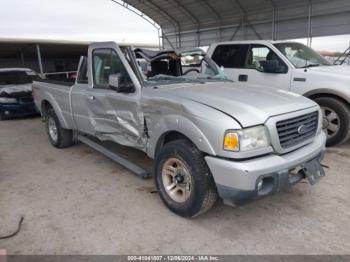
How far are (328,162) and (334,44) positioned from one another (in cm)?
781

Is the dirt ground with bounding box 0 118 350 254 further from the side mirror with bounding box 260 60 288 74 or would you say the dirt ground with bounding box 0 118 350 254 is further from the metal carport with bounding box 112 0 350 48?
the metal carport with bounding box 112 0 350 48

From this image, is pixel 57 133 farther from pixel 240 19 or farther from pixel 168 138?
pixel 240 19

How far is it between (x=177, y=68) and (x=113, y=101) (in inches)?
47.1

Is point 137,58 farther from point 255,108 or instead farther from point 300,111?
point 300,111

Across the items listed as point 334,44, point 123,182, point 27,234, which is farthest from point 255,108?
point 334,44

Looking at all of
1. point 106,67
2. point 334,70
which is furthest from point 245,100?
point 334,70

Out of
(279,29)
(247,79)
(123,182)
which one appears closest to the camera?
(123,182)

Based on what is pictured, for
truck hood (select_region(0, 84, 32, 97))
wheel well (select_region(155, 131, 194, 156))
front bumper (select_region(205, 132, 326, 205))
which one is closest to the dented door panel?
wheel well (select_region(155, 131, 194, 156))

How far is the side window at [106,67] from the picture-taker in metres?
4.01

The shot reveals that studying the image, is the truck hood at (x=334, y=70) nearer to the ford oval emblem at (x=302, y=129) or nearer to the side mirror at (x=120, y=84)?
the ford oval emblem at (x=302, y=129)

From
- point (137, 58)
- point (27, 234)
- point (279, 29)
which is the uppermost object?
point (279, 29)

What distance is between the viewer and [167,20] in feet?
56.4

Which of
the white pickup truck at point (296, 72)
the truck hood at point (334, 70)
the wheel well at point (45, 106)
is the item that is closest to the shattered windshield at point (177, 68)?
the white pickup truck at point (296, 72)

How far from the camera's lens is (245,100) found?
3.14 meters
